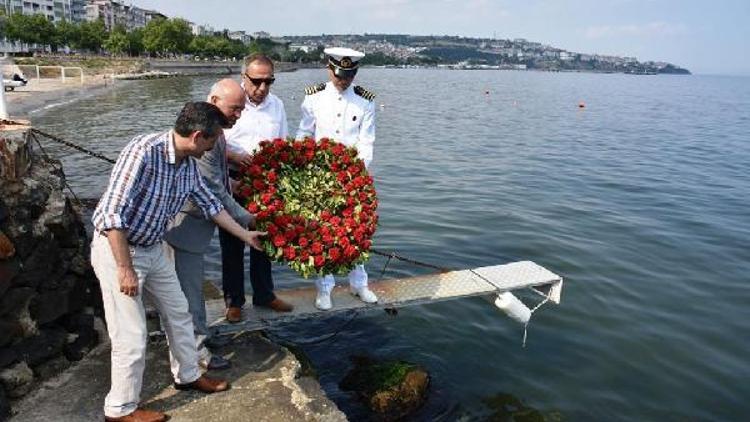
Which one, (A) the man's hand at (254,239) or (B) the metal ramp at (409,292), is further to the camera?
(B) the metal ramp at (409,292)

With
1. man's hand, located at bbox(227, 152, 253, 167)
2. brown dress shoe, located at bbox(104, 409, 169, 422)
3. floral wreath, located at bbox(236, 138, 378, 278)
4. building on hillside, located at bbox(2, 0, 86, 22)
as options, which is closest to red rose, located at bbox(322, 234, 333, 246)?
floral wreath, located at bbox(236, 138, 378, 278)

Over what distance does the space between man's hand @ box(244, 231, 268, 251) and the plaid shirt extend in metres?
0.69

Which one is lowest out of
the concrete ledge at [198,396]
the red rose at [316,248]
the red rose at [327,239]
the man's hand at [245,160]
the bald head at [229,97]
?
the concrete ledge at [198,396]

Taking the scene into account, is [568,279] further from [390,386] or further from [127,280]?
[127,280]

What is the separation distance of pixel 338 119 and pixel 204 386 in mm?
3170

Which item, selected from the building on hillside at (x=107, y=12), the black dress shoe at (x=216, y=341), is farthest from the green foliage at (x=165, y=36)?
the black dress shoe at (x=216, y=341)

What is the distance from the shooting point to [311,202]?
18.3ft

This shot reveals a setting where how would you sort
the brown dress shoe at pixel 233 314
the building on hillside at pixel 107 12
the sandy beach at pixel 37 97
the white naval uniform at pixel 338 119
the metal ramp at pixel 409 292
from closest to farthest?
the brown dress shoe at pixel 233 314, the metal ramp at pixel 409 292, the white naval uniform at pixel 338 119, the sandy beach at pixel 37 97, the building on hillside at pixel 107 12

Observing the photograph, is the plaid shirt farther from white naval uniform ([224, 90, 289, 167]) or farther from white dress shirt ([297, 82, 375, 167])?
white dress shirt ([297, 82, 375, 167])

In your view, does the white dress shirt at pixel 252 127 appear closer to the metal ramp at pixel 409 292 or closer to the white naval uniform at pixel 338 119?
the white naval uniform at pixel 338 119

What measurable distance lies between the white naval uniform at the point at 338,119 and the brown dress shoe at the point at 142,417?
241 centimetres

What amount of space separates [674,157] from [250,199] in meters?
25.1

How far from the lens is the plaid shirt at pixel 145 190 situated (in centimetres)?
382

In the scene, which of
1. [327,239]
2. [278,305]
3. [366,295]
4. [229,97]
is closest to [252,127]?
[229,97]
